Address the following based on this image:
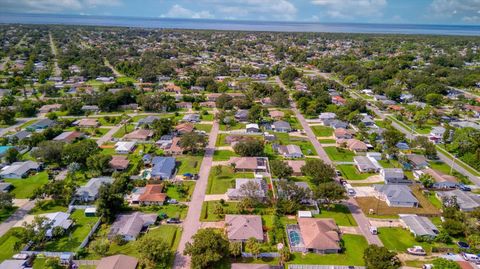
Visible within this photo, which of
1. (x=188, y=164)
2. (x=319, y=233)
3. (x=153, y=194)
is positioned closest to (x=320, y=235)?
(x=319, y=233)

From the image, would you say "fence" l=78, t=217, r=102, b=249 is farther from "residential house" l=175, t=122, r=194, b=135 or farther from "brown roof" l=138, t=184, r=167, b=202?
"residential house" l=175, t=122, r=194, b=135

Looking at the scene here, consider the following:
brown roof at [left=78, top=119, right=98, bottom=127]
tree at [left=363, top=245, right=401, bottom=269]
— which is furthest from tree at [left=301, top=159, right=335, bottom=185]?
brown roof at [left=78, top=119, right=98, bottom=127]

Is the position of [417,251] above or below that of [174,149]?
below

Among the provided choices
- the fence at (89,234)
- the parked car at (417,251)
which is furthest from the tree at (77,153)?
the parked car at (417,251)

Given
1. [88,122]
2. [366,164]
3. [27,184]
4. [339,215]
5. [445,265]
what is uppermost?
[445,265]

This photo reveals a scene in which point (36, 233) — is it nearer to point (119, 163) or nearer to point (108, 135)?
point (119, 163)
